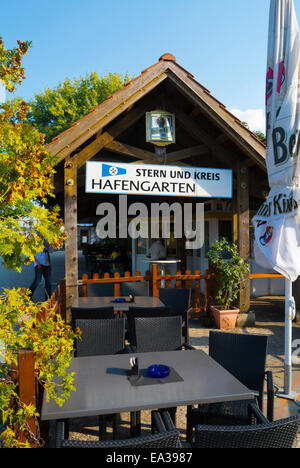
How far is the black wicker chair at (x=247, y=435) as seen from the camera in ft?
5.67

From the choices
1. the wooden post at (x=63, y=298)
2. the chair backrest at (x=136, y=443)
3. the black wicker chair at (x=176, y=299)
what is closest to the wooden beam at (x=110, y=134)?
the wooden post at (x=63, y=298)

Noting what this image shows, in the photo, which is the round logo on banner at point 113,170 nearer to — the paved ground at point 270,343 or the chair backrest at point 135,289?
the chair backrest at point 135,289

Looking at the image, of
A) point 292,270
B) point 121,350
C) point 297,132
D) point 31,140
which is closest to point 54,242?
point 31,140

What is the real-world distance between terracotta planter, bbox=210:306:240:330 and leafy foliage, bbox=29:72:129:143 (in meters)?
20.3

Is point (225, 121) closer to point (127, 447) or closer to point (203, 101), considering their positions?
point (203, 101)

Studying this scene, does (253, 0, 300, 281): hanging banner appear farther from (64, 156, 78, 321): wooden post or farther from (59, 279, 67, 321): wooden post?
(59, 279, 67, 321): wooden post

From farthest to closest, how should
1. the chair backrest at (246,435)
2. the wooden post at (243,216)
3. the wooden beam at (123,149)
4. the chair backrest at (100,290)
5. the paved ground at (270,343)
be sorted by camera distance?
1. the wooden post at (243,216)
2. the wooden beam at (123,149)
3. the chair backrest at (100,290)
4. the paved ground at (270,343)
5. the chair backrest at (246,435)

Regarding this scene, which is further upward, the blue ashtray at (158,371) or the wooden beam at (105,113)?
the wooden beam at (105,113)

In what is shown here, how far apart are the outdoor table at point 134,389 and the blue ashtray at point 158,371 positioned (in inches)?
4.9

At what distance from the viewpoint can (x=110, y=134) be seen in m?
6.64

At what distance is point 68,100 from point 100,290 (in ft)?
71.9

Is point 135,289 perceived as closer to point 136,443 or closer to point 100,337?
point 100,337

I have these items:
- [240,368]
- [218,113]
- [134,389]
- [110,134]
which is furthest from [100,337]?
[218,113]

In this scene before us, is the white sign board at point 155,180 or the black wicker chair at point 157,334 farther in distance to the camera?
the white sign board at point 155,180
